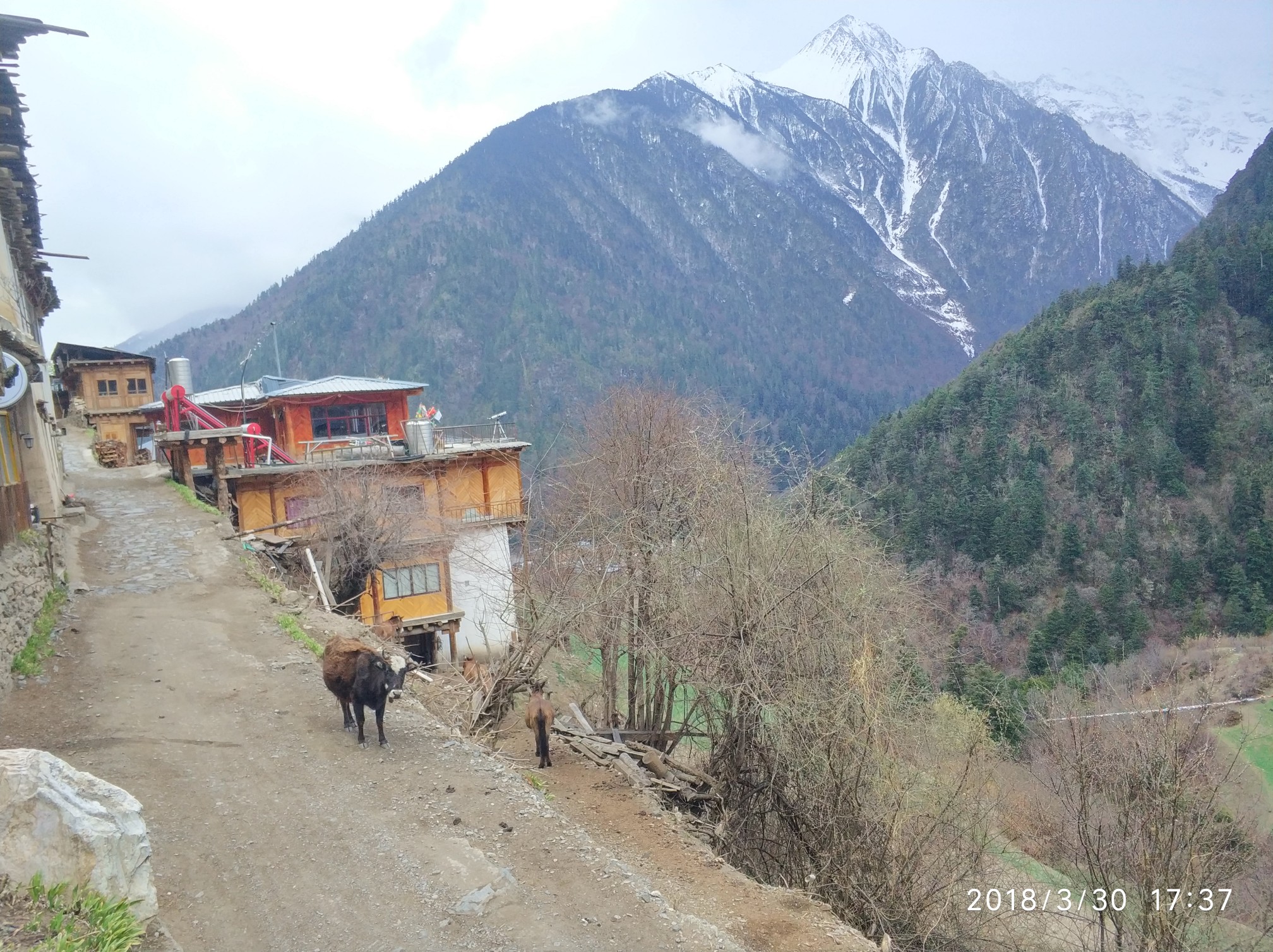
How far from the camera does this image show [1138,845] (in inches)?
382

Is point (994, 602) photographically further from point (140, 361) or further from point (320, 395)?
point (140, 361)

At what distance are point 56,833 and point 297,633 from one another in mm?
6940

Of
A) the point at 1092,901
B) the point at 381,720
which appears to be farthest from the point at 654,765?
the point at 1092,901

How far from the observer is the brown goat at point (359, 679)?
8195 mm

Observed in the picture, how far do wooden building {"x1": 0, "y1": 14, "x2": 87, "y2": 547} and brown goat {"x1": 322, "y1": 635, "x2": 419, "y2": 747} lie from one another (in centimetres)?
433

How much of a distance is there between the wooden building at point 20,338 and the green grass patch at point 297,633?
3.30 m

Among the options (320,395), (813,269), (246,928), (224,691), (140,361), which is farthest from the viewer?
Result: (813,269)

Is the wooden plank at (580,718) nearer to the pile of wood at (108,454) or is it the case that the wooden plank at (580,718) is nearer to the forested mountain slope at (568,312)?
the pile of wood at (108,454)

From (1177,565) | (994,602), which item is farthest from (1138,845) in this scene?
(1177,565)

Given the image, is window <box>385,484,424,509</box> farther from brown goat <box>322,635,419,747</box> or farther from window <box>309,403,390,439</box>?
brown goat <box>322,635,419,747</box>

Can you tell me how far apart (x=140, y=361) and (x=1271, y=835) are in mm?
49572

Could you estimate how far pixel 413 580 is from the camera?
26.5 metres

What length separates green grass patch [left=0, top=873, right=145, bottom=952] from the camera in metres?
4.30

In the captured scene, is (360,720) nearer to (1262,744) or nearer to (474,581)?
(474,581)
